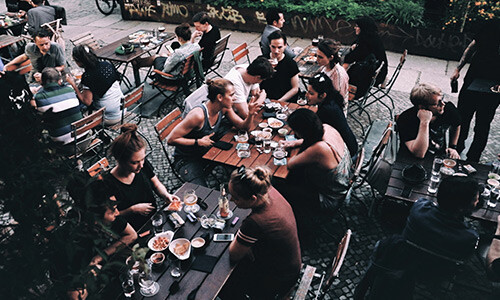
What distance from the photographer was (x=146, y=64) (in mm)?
8250

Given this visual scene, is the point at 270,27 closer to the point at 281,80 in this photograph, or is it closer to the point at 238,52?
the point at 238,52

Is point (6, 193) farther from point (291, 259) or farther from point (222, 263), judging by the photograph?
point (291, 259)

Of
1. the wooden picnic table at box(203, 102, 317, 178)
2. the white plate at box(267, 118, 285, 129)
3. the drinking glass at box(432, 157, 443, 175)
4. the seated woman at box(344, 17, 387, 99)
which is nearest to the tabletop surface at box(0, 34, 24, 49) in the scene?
the wooden picnic table at box(203, 102, 317, 178)

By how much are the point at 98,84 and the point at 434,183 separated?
4.72 meters

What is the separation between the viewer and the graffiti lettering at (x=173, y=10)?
11883 mm

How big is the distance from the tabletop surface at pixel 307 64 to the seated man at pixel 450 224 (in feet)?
13.2

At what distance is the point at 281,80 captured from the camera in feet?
20.8

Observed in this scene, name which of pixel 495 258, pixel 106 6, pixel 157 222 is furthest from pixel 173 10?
pixel 495 258

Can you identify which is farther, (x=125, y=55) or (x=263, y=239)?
(x=125, y=55)

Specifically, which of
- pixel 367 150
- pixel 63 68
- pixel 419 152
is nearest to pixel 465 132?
pixel 367 150

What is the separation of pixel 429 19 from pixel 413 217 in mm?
8466

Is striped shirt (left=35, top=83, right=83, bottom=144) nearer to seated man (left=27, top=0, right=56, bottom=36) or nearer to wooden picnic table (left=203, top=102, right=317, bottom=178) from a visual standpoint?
wooden picnic table (left=203, top=102, right=317, bottom=178)

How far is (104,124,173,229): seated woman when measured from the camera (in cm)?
360

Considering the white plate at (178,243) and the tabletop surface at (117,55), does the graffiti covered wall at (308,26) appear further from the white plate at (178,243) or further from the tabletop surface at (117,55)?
the white plate at (178,243)
